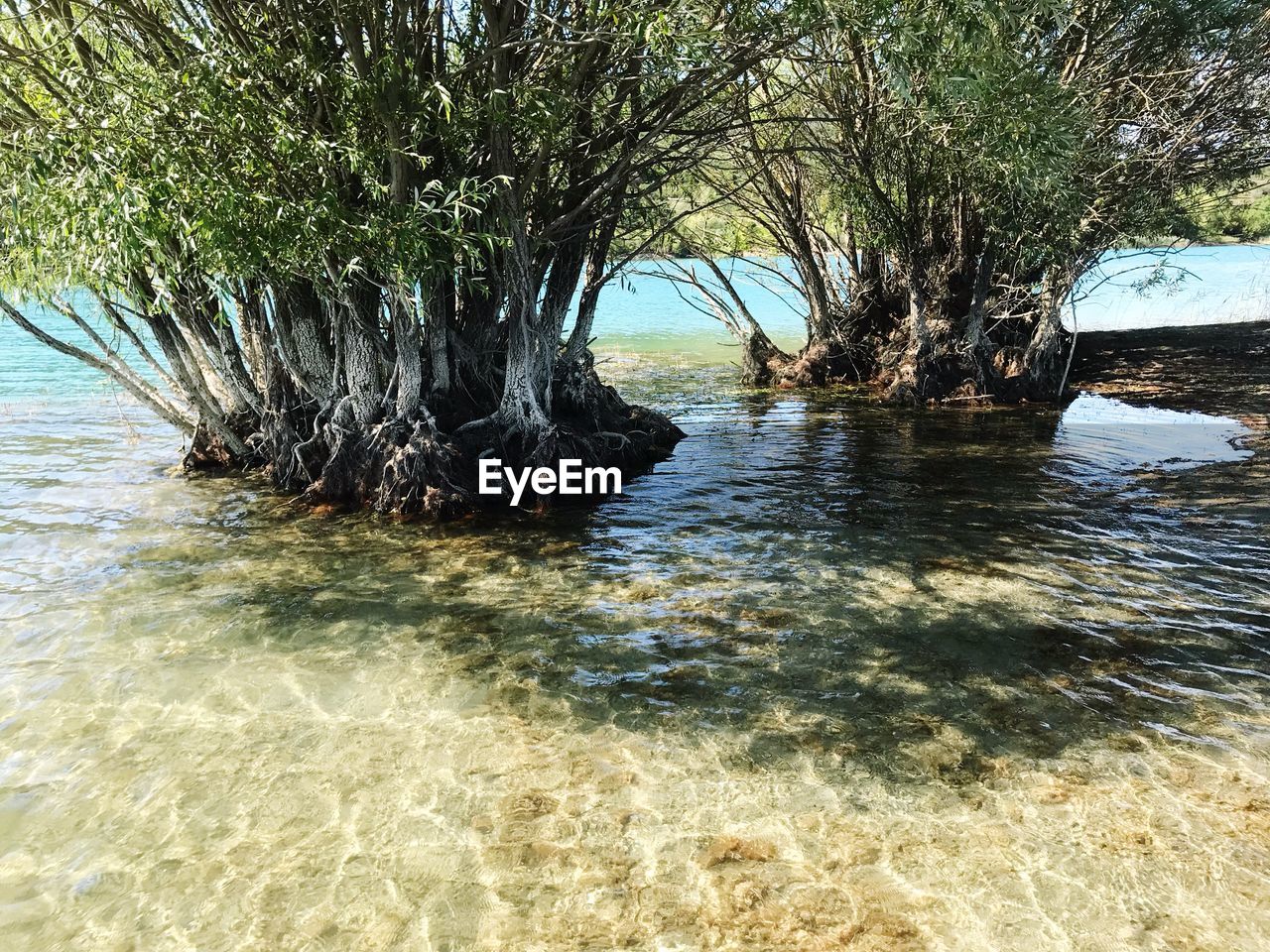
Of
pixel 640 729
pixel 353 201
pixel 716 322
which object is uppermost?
pixel 353 201

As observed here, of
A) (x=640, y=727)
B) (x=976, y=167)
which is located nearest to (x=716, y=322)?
(x=976, y=167)

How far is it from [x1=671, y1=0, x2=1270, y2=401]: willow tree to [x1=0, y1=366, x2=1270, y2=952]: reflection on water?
4988mm

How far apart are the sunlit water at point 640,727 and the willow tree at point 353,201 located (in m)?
1.92

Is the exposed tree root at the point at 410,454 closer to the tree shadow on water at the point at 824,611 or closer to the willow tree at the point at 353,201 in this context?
the willow tree at the point at 353,201

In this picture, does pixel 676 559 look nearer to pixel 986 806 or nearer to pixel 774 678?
pixel 774 678

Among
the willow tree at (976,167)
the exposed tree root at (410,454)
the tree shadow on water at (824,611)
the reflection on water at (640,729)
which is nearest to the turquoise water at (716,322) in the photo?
the willow tree at (976,167)

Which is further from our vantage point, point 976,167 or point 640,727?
point 976,167

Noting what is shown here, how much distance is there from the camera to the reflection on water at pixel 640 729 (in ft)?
13.8

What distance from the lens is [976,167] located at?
15.3 metres

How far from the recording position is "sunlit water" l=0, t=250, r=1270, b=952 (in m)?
4.20

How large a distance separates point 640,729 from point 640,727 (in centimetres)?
3

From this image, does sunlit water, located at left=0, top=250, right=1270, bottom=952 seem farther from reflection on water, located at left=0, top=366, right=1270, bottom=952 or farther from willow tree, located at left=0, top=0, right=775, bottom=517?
willow tree, located at left=0, top=0, right=775, bottom=517

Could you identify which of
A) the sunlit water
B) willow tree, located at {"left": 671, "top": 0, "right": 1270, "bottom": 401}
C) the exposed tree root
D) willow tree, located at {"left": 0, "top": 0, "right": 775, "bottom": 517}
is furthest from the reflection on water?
willow tree, located at {"left": 671, "top": 0, "right": 1270, "bottom": 401}

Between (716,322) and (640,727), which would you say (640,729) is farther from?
→ (716,322)
